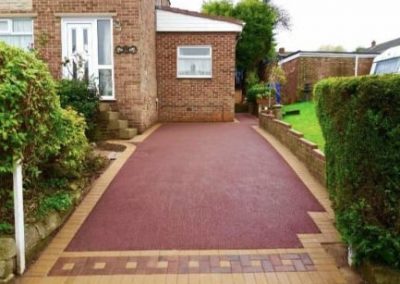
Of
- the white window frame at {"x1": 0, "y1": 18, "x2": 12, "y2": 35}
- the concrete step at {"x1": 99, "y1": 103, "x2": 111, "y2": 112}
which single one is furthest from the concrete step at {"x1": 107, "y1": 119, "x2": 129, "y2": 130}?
the white window frame at {"x1": 0, "y1": 18, "x2": 12, "y2": 35}

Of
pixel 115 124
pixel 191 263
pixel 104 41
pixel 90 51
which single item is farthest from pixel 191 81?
pixel 191 263

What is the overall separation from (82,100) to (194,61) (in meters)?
6.61

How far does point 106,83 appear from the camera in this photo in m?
12.8

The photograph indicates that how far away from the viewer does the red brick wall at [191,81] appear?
16.8m

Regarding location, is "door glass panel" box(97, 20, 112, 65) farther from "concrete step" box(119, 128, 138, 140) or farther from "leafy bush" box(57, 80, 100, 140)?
"concrete step" box(119, 128, 138, 140)

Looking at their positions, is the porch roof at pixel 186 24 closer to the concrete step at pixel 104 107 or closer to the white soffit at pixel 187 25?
the white soffit at pixel 187 25

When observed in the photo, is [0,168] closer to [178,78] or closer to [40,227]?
[40,227]

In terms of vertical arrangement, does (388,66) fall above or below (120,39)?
below

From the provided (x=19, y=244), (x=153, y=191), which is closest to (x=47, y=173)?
(x=153, y=191)

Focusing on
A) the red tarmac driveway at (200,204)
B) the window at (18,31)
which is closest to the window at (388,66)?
the red tarmac driveway at (200,204)

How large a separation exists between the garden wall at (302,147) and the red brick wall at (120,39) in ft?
12.5

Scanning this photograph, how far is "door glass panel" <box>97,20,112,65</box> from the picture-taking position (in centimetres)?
1266

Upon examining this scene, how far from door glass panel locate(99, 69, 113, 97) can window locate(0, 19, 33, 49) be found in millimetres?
2291

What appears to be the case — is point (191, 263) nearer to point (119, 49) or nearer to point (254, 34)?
point (119, 49)
